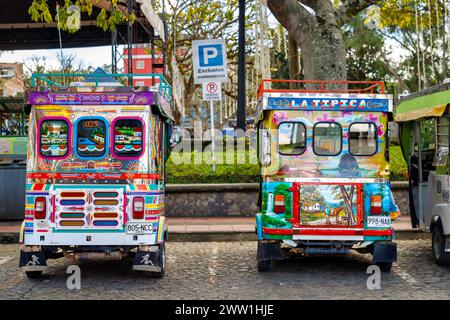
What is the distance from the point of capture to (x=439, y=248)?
30.6ft

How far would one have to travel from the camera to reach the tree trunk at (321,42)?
596 inches

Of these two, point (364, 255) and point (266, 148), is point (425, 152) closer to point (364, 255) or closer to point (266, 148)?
point (364, 255)

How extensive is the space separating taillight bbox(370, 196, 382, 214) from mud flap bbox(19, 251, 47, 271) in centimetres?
459

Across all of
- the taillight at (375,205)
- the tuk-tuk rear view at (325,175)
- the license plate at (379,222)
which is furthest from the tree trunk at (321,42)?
the license plate at (379,222)

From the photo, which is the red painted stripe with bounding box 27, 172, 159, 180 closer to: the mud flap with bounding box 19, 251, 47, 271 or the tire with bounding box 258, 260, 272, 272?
the mud flap with bounding box 19, 251, 47, 271

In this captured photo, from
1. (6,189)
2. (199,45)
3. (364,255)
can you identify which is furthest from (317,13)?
(6,189)

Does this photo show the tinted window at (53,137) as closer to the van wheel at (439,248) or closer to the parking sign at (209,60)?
the van wheel at (439,248)

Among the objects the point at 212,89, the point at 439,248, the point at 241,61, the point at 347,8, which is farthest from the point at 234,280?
the point at 347,8

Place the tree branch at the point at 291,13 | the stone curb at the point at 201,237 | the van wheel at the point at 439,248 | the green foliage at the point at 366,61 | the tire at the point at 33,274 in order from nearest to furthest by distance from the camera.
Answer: the tire at the point at 33,274 → the van wheel at the point at 439,248 → the stone curb at the point at 201,237 → the tree branch at the point at 291,13 → the green foliage at the point at 366,61

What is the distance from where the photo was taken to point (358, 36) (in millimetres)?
35719

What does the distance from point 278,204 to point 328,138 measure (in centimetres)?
125

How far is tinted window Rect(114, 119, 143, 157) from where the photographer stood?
27.0 feet

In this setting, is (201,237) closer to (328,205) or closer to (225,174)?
(225,174)

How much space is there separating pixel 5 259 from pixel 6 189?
11.2 feet
